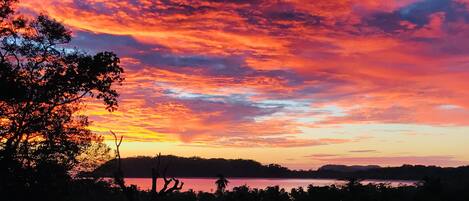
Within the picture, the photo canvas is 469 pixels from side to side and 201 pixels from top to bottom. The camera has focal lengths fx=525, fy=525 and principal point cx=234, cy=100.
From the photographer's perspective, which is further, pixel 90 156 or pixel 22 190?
pixel 90 156

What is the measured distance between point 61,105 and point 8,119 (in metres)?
3.04

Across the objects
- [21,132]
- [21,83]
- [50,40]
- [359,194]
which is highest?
[50,40]

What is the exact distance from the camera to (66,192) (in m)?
30.4

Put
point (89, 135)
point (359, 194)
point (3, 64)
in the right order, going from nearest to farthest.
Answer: point (3, 64), point (89, 135), point (359, 194)

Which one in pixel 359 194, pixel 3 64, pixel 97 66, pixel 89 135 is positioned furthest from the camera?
pixel 359 194

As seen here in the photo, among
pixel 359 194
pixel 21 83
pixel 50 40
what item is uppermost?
pixel 50 40

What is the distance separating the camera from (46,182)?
1137 inches

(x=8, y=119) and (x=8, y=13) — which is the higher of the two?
(x=8, y=13)

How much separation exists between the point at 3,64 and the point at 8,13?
308cm

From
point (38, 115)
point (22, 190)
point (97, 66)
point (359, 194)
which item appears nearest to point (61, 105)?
point (38, 115)

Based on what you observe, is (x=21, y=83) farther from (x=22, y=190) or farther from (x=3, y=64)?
(x=22, y=190)

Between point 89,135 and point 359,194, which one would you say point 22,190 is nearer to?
point 89,135

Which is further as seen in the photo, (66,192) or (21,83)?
(66,192)

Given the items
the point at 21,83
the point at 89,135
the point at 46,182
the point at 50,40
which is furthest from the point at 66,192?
the point at 50,40
